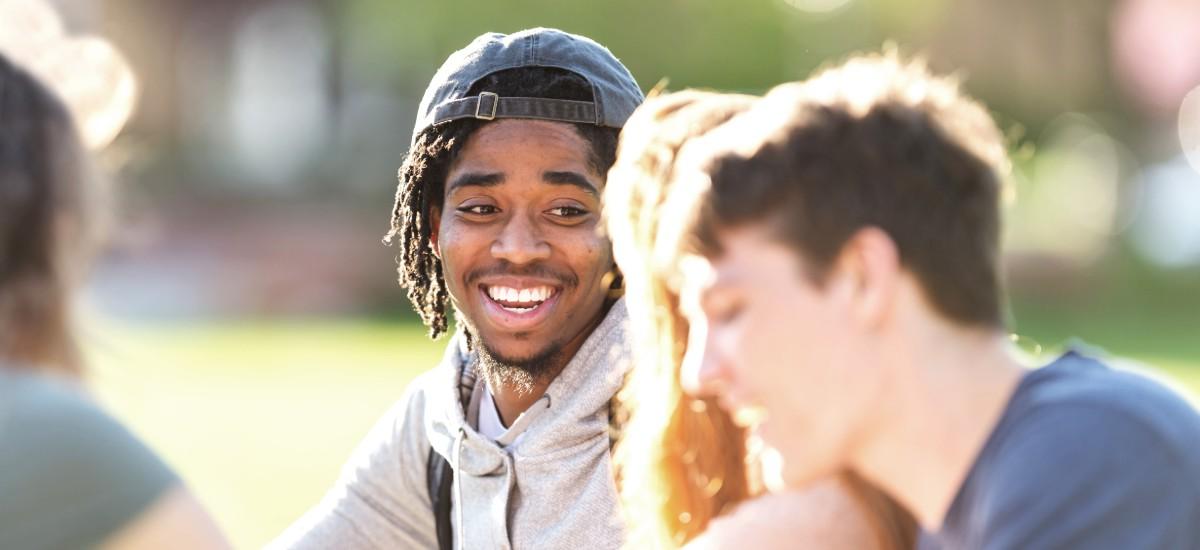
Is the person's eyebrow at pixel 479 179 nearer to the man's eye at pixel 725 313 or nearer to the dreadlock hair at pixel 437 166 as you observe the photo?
the dreadlock hair at pixel 437 166

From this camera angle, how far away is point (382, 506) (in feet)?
10.7

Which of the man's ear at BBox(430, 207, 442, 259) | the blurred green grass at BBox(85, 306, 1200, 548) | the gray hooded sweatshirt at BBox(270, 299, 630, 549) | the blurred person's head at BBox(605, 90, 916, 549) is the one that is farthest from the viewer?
the blurred green grass at BBox(85, 306, 1200, 548)

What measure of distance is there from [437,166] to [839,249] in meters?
1.59

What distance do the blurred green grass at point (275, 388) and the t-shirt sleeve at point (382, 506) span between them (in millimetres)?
2404

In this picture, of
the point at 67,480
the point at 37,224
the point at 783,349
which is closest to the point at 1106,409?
the point at 783,349

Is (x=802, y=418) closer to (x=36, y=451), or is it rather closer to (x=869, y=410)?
(x=869, y=410)

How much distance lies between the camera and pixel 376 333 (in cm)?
1747

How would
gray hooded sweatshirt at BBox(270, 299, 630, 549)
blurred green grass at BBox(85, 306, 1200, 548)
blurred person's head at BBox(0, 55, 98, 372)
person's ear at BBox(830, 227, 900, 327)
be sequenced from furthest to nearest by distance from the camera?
blurred green grass at BBox(85, 306, 1200, 548)
gray hooded sweatshirt at BBox(270, 299, 630, 549)
blurred person's head at BBox(0, 55, 98, 372)
person's ear at BBox(830, 227, 900, 327)

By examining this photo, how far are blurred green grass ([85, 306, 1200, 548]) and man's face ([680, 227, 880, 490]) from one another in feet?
12.5

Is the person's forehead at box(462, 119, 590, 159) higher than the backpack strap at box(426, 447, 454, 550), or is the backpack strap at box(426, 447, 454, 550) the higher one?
the person's forehead at box(462, 119, 590, 159)

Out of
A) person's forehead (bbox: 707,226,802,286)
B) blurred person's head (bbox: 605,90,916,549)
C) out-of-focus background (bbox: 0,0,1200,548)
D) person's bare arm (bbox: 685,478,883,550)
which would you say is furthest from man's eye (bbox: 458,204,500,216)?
out-of-focus background (bbox: 0,0,1200,548)

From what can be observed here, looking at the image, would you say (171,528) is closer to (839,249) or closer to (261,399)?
(839,249)

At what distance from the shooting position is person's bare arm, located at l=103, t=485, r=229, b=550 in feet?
6.47

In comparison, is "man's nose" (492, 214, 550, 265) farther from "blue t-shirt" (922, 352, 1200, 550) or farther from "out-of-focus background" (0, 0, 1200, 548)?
"out-of-focus background" (0, 0, 1200, 548)
